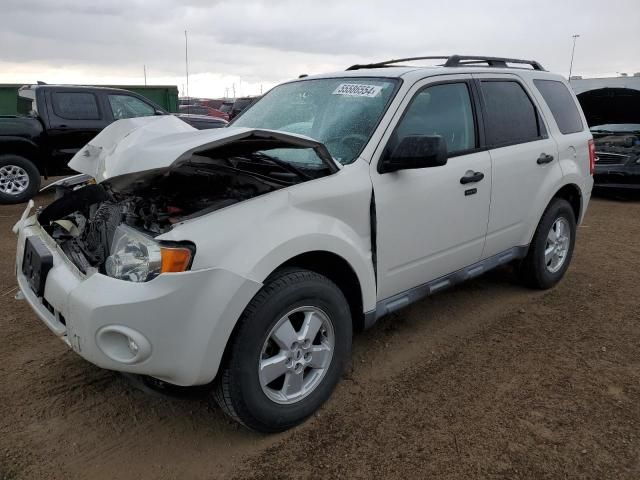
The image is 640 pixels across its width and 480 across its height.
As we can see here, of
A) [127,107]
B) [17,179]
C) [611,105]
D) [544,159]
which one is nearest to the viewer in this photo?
[544,159]

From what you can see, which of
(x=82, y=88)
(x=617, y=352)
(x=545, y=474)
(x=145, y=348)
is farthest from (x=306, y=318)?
(x=82, y=88)

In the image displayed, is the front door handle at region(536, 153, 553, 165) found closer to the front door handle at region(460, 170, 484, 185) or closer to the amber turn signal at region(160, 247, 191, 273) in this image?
the front door handle at region(460, 170, 484, 185)

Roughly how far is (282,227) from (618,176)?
8742 mm

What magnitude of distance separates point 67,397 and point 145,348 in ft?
3.79

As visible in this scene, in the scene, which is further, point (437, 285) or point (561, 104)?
point (561, 104)

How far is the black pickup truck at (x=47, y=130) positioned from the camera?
8141 millimetres

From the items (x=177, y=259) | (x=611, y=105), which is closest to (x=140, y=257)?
(x=177, y=259)

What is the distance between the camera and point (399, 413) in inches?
113

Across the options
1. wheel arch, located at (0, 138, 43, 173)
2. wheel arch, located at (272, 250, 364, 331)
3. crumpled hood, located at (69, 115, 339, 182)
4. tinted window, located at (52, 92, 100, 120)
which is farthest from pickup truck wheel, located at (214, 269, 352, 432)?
tinted window, located at (52, 92, 100, 120)

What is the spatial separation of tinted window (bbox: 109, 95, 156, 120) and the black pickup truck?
16 millimetres

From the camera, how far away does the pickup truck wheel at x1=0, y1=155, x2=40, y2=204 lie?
26.5 feet

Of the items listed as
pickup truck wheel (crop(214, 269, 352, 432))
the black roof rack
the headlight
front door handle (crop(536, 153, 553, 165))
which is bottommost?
pickup truck wheel (crop(214, 269, 352, 432))

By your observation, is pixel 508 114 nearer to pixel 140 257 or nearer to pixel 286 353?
pixel 286 353

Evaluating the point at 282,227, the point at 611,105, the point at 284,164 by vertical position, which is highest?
the point at 611,105
